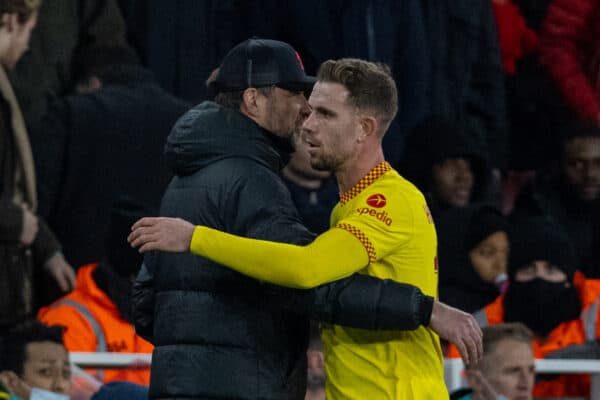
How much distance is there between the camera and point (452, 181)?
28.6 ft

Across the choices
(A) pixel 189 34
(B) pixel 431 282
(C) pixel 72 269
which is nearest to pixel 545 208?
(A) pixel 189 34

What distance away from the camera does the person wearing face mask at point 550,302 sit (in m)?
7.66

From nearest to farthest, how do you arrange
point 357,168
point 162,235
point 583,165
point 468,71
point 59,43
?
point 162,235 < point 357,168 < point 59,43 < point 468,71 < point 583,165

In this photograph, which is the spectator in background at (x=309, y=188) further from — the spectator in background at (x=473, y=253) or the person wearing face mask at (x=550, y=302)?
the person wearing face mask at (x=550, y=302)

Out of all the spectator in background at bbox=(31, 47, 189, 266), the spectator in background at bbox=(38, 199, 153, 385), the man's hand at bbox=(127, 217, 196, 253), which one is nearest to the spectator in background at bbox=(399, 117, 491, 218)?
the spectator in background at bbox=(31, 47, 189, 266)

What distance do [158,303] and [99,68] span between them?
3416mm

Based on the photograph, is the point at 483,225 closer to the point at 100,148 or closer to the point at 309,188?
Result: the point at 309,188

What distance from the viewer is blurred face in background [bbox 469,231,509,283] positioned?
27.4ft

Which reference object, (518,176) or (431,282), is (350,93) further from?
(518,176)

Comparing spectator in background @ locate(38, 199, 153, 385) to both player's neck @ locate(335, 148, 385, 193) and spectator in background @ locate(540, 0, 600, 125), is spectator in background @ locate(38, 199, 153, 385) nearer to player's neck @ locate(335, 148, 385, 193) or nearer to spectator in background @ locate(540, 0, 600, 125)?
player's neck @ locate(335, 148, 385, 193)

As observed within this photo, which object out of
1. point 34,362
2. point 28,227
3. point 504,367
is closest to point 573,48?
point 504,367

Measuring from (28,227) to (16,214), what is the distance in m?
0.07

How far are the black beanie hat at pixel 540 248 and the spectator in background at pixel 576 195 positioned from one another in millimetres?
524

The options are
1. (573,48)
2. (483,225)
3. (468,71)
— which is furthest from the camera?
(573,48)
